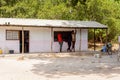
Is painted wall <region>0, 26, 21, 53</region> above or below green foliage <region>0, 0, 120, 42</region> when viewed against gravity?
below

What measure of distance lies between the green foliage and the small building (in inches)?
204

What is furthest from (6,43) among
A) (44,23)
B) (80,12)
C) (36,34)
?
(80,12)

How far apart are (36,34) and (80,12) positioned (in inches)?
347

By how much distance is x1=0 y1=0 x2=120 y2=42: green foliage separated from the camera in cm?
3319

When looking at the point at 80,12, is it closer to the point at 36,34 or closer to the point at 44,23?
the point at 44,23

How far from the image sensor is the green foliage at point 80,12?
33.2 metres

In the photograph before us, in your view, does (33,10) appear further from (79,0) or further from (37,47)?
(37,47)

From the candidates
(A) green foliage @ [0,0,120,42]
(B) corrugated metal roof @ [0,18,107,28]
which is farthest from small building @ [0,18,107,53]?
(A) green foliage @ [0,0,120,42]

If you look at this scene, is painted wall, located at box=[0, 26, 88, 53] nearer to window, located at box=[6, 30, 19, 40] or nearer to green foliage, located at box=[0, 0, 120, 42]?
window, located at box=[6, 30, 19, 40]

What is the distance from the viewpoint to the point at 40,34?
88.2ft

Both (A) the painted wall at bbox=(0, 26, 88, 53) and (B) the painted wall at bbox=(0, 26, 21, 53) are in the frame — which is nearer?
(B) the painted wall at bbox=(0, 26, 21, 53)

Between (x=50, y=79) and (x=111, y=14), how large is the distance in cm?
2220

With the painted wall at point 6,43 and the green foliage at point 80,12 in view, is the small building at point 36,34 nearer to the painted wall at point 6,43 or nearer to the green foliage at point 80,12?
the painted wall at point 6,43

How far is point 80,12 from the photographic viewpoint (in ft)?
112
